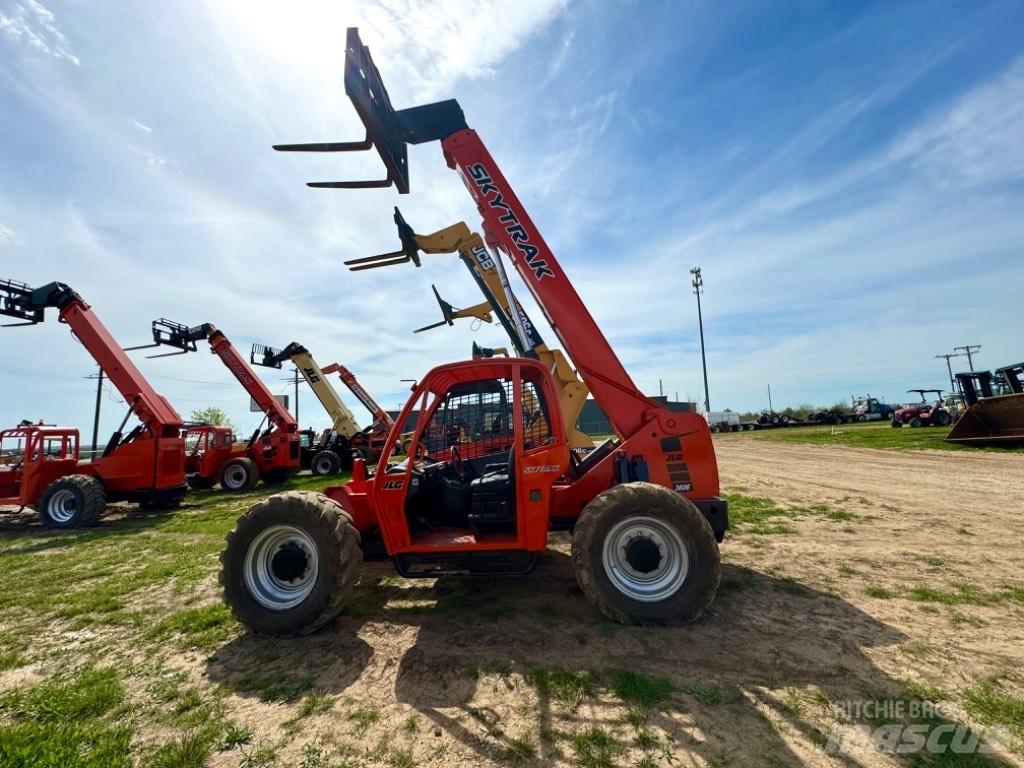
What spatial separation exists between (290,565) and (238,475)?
12.2m

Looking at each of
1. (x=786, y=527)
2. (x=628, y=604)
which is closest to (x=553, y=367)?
(x=786, y=527)

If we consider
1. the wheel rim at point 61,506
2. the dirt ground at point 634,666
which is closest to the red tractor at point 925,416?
the dirt ground at point 634,666

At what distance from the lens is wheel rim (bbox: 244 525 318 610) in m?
3.85

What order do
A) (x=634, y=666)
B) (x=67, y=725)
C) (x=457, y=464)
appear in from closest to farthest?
(x=67, y=725)
(x=634, y=666)
(x=457, y=464)

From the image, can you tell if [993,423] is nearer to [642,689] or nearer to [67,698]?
[642,689]

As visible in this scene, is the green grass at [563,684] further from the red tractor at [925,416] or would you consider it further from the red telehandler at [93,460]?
the red tractor at [925,416]

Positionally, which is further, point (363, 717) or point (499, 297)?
point (499, 297)

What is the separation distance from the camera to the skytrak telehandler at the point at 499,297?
303 inches

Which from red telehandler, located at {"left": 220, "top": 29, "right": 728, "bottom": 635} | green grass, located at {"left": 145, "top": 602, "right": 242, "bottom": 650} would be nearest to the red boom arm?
red telehandler, located at {"left": 220, "top": 29, "right": 728, "bottom": 635}

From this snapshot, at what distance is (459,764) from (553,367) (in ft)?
21.3

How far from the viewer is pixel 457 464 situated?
5.02m

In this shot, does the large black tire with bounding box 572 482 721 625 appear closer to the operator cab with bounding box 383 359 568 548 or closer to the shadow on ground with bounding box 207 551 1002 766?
the shadow on ground with bounding box 207 551 1002 766

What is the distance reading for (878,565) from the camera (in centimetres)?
494

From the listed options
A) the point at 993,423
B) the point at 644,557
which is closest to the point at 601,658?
the point at 644,557
